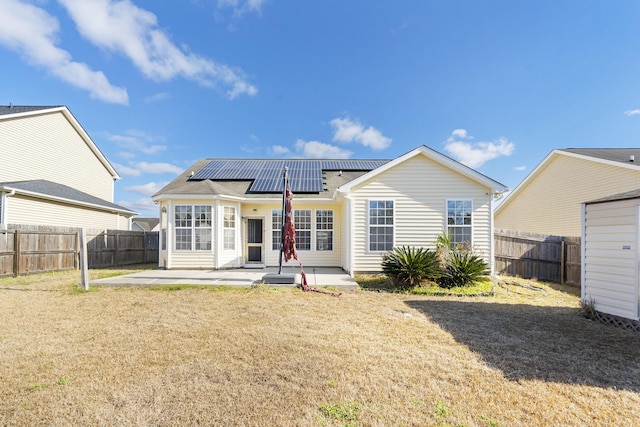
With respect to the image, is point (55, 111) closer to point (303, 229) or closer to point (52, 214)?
point (52, 214)

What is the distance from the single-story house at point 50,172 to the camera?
12305mm

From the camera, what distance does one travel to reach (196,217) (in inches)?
452

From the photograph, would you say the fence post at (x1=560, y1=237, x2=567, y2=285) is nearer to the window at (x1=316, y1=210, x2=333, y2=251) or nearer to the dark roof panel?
the window at (x1=316, y1=210, x2=333, y2=251)

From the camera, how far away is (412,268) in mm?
8320

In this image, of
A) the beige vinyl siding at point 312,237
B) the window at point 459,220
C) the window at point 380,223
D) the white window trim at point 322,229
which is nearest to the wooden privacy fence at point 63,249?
the beige vinyl siding at point 312,237

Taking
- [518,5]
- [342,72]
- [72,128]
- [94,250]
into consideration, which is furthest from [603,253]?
[72,128]

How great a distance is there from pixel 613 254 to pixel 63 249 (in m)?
18.1

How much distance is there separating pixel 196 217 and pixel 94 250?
20.2ft

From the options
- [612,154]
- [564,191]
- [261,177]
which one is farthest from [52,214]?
[612,154]

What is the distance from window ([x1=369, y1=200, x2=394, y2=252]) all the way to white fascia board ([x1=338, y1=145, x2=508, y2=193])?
1.01m

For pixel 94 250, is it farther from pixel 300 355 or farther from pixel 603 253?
pixel 603 253

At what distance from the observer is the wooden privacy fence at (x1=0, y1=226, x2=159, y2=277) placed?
10.3m

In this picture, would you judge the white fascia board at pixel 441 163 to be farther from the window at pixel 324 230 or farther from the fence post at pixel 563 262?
the fence post at pixel 563 262

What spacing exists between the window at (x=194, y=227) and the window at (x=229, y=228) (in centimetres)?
61
